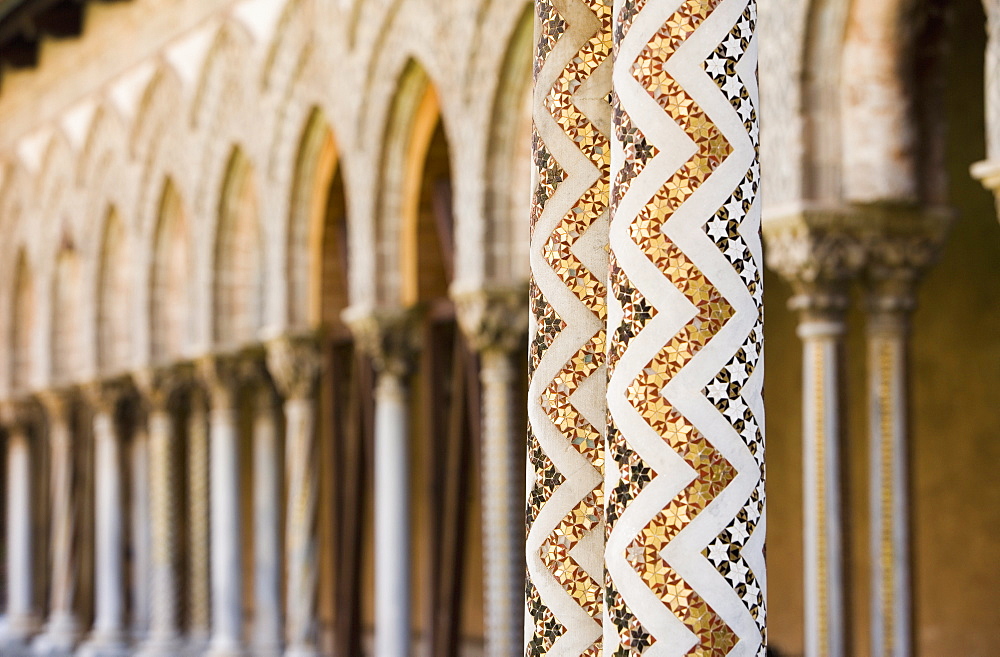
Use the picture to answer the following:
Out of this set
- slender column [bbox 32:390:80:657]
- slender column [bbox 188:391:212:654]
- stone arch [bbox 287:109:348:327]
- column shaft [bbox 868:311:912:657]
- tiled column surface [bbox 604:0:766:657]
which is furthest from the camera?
slender column [bbox 32:390:80:657]

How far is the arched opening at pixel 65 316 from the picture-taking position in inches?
645

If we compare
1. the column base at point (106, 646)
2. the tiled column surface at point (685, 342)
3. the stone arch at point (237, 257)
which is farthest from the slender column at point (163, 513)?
the tiled column surface at point (685, 342)

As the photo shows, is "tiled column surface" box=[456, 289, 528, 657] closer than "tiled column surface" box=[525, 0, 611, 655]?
No

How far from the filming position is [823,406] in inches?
284

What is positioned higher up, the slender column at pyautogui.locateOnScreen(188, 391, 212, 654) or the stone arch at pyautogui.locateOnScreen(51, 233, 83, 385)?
the stone arch at pyautogui.locateOnScreen(51, 233, 83, 385)

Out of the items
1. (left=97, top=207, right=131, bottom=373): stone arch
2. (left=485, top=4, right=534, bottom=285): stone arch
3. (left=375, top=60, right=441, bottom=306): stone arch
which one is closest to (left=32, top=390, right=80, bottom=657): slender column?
(left=97, top=207, right=131, bottom=373): stone arch

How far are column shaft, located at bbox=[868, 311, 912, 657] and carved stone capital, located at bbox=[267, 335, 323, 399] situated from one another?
5.16 meters

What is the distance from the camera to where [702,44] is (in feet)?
10.8

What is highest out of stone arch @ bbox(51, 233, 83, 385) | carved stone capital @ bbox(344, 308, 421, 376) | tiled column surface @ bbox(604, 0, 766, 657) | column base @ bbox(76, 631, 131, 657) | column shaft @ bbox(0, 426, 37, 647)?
stone arch @ bbox(51, 233, 83, 385)

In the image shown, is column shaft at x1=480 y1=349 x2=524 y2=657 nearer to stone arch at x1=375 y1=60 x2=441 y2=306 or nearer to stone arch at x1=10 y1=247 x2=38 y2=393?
stone arch at x1=375 y1=60 x2=441 y2=306

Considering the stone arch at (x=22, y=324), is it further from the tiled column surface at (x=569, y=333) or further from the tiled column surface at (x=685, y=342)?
the tiled column surface at (x=685, y=342)

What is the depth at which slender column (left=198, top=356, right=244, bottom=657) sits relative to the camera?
12641 mm

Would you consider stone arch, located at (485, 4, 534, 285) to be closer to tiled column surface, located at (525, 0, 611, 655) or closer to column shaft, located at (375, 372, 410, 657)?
column shaft, located at (375, 372, 410, 657)

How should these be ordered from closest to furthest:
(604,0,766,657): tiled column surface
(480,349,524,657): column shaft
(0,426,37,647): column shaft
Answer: (604,0,766,657): tiled column surface
(480,349,524,657): column shaft
(0,426,37,647): column shaft
